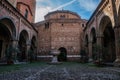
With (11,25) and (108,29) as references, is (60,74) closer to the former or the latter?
(11,25)

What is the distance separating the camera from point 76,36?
84.4 ft

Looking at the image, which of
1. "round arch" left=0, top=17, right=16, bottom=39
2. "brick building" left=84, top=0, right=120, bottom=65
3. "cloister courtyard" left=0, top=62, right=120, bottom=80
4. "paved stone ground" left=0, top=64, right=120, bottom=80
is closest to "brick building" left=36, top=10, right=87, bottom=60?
"brick building" left=84, top=0, right=120, bottom=65

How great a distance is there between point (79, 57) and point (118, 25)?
15.6 meters

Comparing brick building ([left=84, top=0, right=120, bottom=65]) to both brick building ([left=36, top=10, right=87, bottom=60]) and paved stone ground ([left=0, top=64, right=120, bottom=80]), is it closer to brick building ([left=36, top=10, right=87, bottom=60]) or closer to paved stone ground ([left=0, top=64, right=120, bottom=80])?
paved stone ground ([left=0, top=64, right=120, bottom=80])

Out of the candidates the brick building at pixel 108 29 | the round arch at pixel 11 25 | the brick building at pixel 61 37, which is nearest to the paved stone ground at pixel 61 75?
the brick building at pixel 108 29

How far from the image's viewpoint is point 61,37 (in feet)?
84.8

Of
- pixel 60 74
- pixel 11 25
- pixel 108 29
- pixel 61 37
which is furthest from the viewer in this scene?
pixel 61 37

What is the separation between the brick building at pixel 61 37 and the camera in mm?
25375

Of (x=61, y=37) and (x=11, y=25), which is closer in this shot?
(x=11, y=25)

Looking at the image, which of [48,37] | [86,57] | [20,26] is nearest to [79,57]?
[86,57]

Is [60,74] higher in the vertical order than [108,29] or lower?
lower

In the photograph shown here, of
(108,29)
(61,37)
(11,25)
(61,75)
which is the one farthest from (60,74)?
(61,37)

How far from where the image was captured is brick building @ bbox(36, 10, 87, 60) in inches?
999

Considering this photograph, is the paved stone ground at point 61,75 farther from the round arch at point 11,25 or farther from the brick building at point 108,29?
the round arch at point 11,25
